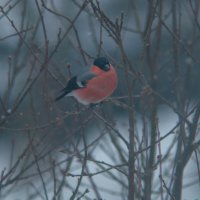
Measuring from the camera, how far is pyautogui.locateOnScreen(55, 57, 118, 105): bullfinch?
505cm

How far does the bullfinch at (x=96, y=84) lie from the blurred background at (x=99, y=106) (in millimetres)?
102

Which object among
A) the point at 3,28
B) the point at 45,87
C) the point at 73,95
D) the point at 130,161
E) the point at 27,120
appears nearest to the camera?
the point at 130,161

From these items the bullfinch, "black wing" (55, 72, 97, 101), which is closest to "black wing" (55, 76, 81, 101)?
"black wing" (55, 72, 97, 101)

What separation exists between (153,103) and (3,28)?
7100 mm

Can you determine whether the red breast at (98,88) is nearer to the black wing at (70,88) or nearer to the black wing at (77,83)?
the black wing at (77,83)

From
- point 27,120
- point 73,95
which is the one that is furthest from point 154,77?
point 27,120

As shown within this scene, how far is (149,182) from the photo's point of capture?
3.84 metres

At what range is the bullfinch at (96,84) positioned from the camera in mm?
5055

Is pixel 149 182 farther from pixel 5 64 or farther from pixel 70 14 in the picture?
pixel 5 64

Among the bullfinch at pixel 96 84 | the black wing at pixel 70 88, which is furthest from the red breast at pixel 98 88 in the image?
the black wing at pixel 70 88

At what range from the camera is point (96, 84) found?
17.0ft

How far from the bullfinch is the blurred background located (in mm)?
102

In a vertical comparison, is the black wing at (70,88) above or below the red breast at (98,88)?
below

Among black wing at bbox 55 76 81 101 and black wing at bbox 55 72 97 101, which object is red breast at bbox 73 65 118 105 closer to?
black wing at bbox 55 72 97 101
